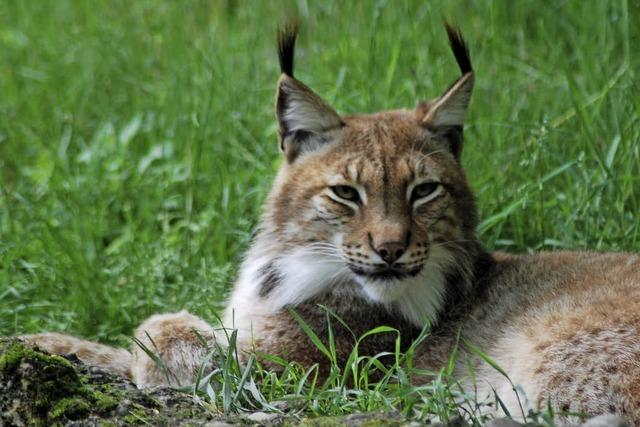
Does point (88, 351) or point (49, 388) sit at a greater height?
point (49, 388)

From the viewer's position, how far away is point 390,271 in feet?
14.0

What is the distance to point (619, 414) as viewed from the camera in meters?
3.73

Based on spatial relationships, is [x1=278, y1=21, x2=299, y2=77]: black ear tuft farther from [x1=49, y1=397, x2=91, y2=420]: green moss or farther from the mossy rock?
[x1=49, y1=397, x2=91, y2=420]: green moss

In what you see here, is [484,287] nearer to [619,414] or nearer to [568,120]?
[619,414]

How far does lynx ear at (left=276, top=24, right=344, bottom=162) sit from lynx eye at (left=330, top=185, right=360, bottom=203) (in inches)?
11.5

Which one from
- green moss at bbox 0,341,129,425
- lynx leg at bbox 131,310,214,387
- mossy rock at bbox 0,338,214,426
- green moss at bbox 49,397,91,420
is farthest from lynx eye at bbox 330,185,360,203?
green moss at bbox 49,397,91,420

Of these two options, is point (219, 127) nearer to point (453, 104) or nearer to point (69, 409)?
point (453, 104)

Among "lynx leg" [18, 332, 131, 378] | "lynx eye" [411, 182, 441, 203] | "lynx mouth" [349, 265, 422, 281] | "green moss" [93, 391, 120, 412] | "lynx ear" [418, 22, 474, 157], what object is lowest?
"lynx leg" [18, 332, 131, 378]

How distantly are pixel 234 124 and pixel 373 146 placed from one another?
7.18ft

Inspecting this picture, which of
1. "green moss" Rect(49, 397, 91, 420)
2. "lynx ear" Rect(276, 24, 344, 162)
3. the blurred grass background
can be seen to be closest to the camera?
"green moss" Rect(49, 397, 91, 420)

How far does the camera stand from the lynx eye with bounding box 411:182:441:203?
14.7 ft

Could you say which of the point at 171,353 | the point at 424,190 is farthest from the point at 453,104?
the point at 171,353

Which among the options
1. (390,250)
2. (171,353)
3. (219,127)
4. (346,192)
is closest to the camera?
(390,250)

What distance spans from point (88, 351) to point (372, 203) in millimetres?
1466
